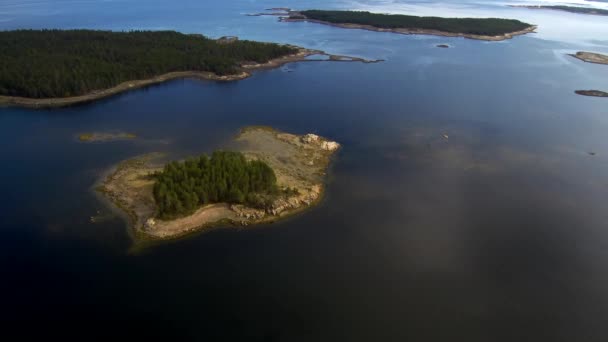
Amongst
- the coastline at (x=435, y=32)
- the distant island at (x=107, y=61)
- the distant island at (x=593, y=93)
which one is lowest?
the distant island at (x=593, y=93)

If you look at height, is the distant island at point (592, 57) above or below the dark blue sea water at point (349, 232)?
above

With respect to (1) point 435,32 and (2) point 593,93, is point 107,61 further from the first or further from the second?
(1) point 435,32

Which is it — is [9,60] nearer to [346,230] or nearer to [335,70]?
[335,70]

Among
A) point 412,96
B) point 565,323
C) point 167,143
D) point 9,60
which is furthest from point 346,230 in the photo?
point 9,60

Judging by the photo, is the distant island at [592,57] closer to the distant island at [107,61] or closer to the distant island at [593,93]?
the distant island at [593,93]

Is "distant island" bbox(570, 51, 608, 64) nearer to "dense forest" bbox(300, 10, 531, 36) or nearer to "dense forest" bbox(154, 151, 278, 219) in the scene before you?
"dense forest" bbox(300, 10, 531, 36)

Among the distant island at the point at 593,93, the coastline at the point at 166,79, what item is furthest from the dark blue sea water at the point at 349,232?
the distant island at the point at 593,93

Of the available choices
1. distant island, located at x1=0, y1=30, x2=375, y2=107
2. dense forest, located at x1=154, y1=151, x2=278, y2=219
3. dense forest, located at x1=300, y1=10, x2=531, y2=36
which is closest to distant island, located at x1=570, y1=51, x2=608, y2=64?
dense forest, located at x1=300, y1=10, x2=531, y2=36
